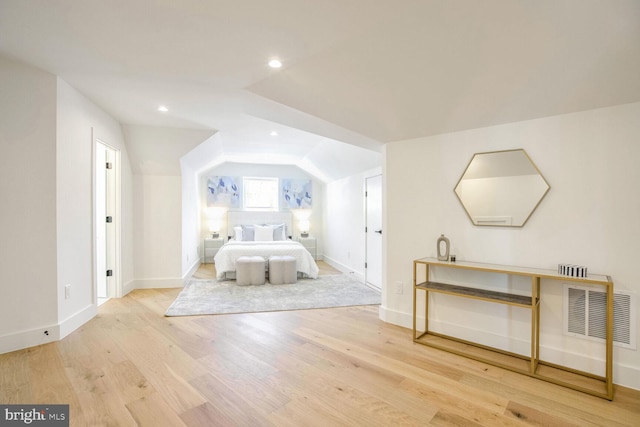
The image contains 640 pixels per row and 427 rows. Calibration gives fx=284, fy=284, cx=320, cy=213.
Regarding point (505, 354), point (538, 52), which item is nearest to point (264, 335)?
point (505, 354)

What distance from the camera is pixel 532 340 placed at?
2.11 metres

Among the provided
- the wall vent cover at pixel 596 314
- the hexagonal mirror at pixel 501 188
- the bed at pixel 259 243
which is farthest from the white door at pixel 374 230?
the wall vent cover at pixel 596 314

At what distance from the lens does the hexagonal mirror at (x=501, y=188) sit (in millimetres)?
2331

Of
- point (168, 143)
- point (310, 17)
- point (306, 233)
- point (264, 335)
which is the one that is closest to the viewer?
point (310, 17)

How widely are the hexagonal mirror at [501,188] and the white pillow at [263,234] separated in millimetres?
4798

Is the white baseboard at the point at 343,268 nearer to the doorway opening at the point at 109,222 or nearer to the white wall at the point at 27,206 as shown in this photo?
the doorway opening at the point at 109,222

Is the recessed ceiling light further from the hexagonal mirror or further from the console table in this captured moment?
the console table

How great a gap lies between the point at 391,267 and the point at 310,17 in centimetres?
243

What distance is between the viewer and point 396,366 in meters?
2.23

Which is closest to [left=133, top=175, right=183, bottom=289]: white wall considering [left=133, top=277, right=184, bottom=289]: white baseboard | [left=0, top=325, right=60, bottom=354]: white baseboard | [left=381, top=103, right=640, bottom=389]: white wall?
[left=133, top=277, right=184, bottom=289]: white baseboard

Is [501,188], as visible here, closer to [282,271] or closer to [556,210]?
[556,210]

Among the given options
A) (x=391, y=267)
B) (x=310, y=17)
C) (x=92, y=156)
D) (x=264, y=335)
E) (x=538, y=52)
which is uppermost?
(x=310, y=17)

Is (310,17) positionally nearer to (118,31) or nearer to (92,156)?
(118,31)

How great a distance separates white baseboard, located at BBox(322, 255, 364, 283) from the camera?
521 cm
